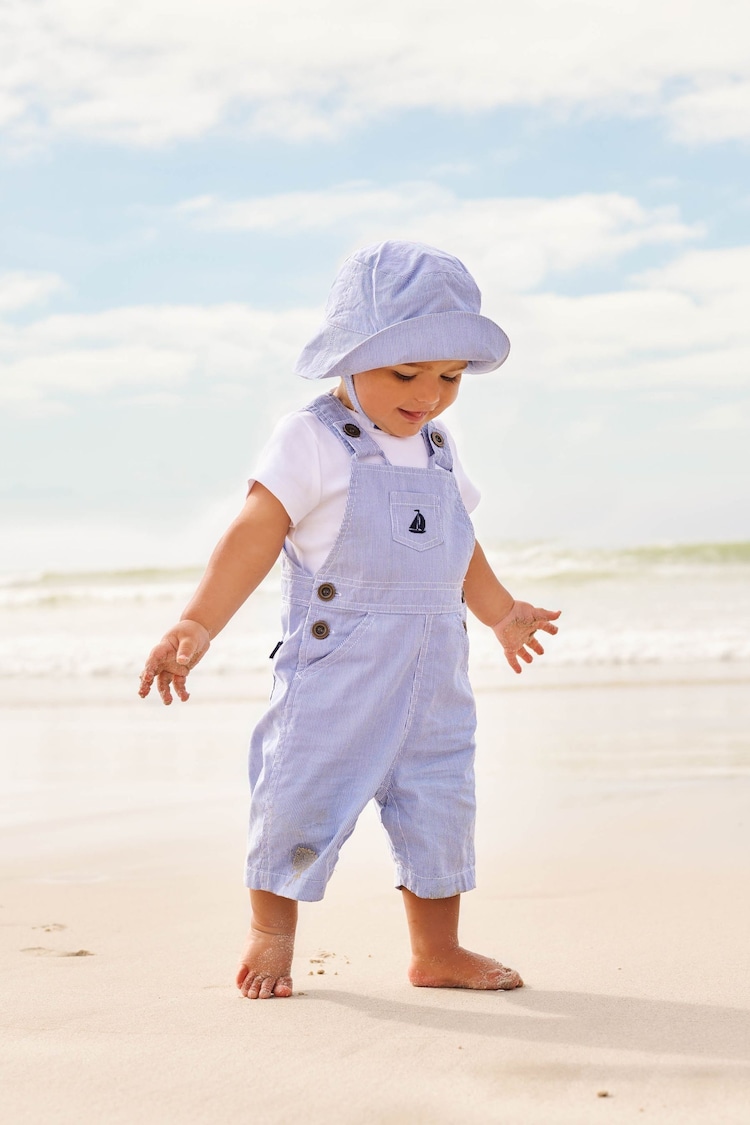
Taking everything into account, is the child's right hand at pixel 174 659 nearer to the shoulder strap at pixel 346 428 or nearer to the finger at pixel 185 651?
the finger at pixel 185 651

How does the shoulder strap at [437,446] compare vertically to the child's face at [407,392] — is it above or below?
below

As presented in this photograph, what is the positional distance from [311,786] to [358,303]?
92 cm

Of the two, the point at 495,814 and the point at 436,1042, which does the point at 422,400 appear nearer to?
the point at 436,1042

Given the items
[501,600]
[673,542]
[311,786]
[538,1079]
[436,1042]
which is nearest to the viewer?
[538,1079]

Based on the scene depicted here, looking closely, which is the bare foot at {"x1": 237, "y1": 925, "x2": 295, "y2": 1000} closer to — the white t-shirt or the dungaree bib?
the dungaree bib

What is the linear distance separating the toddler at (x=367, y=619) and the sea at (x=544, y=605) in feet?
18.3

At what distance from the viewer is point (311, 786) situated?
2.32 metres

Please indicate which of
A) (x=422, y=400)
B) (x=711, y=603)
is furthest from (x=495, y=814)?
(x=711, y=603)

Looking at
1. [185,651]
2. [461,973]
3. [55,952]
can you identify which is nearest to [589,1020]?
[461,973]

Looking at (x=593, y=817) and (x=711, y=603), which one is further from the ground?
(x=711, y=603)

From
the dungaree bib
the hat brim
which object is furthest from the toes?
the hat brim

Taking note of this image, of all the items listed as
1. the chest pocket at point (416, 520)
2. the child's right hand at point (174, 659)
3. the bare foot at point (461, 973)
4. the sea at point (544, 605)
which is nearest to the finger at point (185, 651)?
the child's right hand at point (174, 659)

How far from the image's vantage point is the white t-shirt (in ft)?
7.81

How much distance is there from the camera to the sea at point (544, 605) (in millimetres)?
9078
